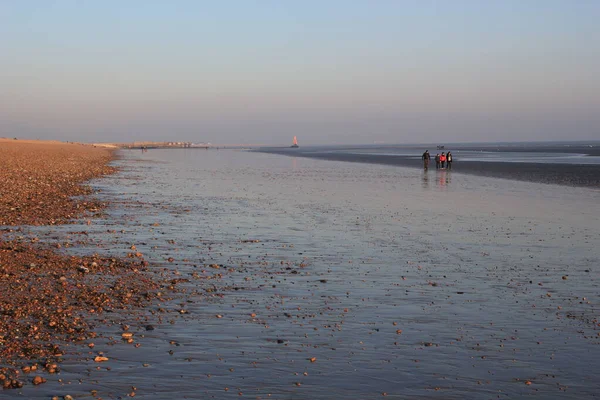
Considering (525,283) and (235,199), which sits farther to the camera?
(235,199)

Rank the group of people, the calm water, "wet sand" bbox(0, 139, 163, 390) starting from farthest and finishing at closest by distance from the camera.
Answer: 1. the group of people
2. "wet sand" bbox(0, 139, 163, 390)
3. the calm water

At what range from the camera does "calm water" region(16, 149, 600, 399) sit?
8766 mm

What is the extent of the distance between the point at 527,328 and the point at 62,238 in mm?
13498

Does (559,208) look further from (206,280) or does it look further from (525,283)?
(206,280)

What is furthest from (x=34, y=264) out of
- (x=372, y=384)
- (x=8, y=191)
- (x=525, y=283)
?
(x=8, y=191)

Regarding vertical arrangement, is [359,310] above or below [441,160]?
below

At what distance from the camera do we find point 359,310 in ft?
40.6

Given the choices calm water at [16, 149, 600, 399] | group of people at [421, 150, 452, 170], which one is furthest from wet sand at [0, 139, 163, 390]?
group of people at [421, 150, 452, 170]

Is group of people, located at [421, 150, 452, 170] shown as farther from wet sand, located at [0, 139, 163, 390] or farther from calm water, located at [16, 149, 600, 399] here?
wet sand, located at [0, 139, 163, 390]

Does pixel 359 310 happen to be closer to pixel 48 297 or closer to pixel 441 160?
pixel 48 297

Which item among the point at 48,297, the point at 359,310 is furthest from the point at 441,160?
the point at 48,297

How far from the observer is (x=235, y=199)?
35.7 meters

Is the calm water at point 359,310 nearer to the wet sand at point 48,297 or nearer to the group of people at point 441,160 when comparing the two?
the wet sand at point 48,297

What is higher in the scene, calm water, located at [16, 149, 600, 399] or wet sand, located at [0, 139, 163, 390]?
wet sand, located at [0, 139, 163, 390]
